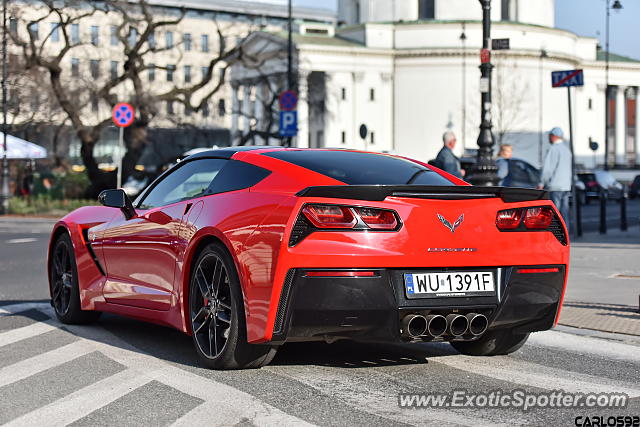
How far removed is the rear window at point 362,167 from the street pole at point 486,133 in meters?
13.0

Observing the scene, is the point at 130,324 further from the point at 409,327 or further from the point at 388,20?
the point at 388,20

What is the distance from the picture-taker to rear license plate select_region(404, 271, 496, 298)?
21.1 ft

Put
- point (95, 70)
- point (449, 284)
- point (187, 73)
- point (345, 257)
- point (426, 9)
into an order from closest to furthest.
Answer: point (345, 257) < point (449, 284) < point (95, 70) < point (426, 9) < point (187, 73)

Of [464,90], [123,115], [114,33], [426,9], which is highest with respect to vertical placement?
[426,9]

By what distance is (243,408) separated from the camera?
5816mm

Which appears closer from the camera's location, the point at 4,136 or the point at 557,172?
the point at 557,172

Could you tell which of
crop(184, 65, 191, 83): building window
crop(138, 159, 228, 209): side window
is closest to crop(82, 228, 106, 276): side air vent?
crop(138, 159, 228, 209): side window

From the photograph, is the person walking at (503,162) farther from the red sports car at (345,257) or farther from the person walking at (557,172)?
the red sports car at (345,257)

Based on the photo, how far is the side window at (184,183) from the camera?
774 centimetres

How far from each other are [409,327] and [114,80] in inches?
1455

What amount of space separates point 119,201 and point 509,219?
3013mm

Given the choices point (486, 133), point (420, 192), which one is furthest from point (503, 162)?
point (420, 192)

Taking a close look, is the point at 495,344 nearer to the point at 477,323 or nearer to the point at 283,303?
the point at 477,323

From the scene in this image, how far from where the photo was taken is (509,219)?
22.4 feet
